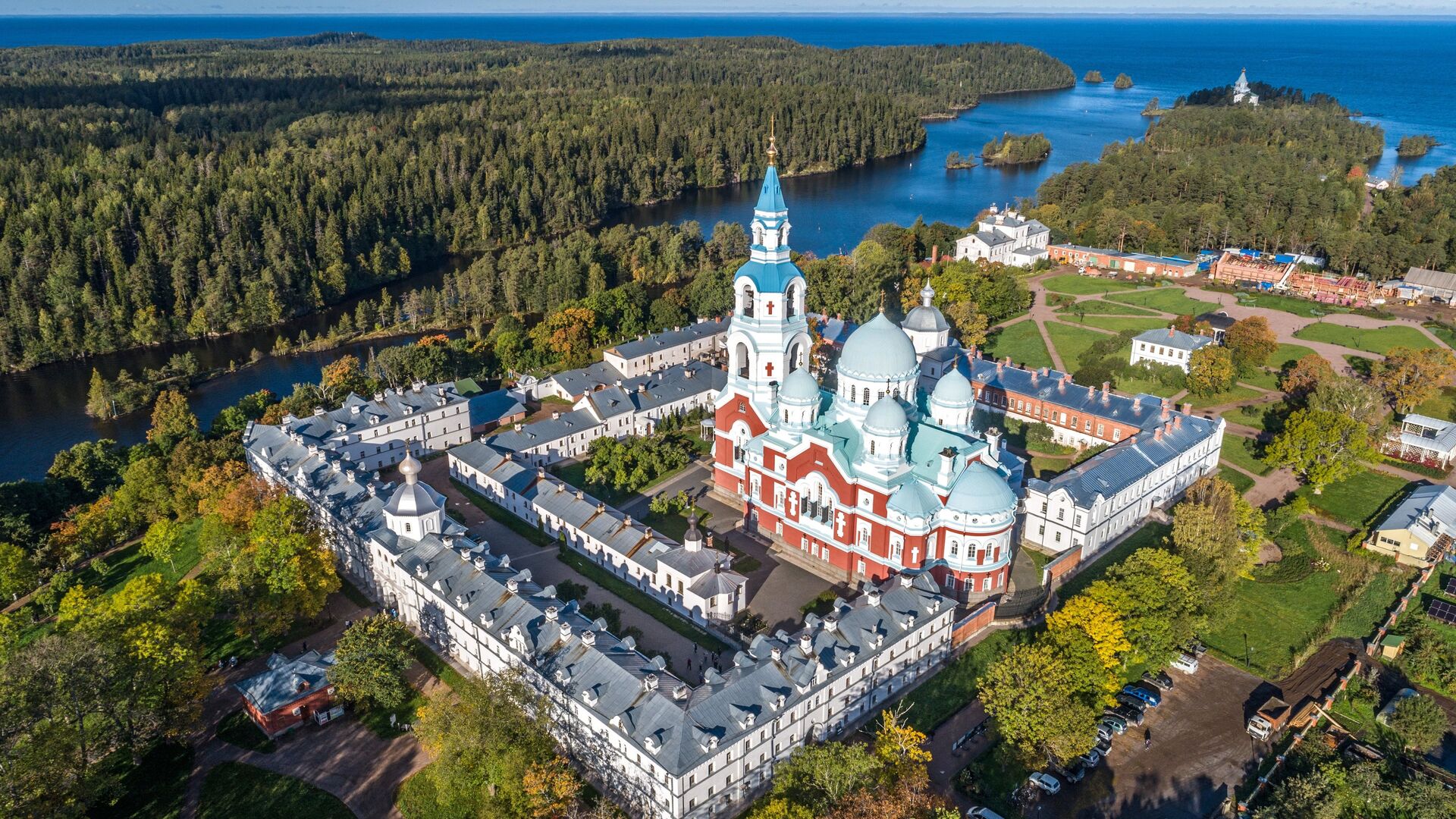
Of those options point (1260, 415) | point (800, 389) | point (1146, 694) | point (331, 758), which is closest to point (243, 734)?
point (331, 758)

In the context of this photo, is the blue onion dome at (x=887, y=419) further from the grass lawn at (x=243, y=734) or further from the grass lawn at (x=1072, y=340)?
the grass lawn at (x=1072, y=340)

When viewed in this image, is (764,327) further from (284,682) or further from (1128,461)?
(284,682)

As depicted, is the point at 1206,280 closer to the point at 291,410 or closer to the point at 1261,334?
the point at 1261,334

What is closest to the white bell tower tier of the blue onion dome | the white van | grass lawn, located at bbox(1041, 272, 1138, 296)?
the blue onion dome

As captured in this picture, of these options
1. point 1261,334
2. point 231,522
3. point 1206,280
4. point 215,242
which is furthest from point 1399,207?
A: point 215,242

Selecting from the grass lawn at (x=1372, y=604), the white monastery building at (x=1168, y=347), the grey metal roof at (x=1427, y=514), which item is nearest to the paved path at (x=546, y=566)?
the grass lawn at (x=1372, y=604)

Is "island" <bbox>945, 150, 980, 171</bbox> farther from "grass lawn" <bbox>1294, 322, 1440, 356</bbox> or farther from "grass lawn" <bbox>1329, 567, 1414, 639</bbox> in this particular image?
"grass lawn" <bbox>1329, 567, 1414, 639</bbox>
